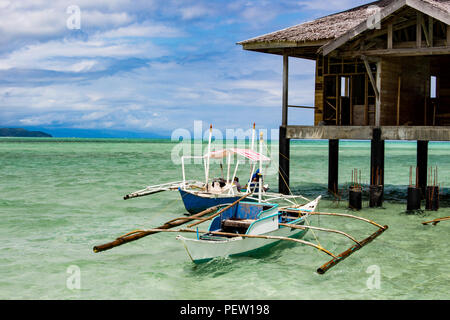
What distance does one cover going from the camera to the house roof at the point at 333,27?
16266 millimetres

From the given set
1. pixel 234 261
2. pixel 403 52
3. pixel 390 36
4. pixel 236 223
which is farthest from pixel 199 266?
pixel 390 36

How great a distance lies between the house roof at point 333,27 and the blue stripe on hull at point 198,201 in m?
6.10

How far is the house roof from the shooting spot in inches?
640

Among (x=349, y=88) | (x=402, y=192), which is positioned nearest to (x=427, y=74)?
(x=349, y=88)

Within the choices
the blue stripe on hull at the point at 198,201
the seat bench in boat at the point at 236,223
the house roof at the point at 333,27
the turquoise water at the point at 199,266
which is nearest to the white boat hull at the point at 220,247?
the turquoise water at the point at 199,266

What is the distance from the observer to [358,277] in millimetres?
11984

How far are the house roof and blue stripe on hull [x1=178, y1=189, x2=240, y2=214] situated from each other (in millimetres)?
6097

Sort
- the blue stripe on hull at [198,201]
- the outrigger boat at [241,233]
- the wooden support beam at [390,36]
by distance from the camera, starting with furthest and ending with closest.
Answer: the blue stripe on hull at [198,201]
the wooden support beam at [390,36]
the outrigger boat at [241,233]

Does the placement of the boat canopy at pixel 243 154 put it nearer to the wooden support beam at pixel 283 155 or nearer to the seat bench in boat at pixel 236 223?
the wooden support beam at pixel 283 155

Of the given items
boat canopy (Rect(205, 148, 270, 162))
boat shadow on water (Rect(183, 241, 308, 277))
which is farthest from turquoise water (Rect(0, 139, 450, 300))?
boat canopy (Rect(205, 148, 270, 162))

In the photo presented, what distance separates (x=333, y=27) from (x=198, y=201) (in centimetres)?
820

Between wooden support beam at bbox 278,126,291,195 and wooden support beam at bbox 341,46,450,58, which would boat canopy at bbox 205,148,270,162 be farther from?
wooden support beam at bbox 341,46,450,58

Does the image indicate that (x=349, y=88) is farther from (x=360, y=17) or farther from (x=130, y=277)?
(x=130, y=277)

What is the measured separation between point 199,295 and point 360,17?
14.1 meters
